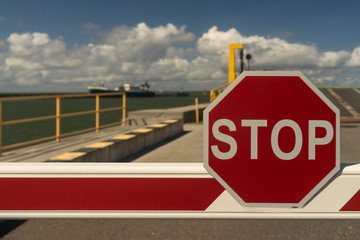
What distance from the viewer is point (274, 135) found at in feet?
4.68

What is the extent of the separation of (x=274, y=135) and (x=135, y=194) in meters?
0.65

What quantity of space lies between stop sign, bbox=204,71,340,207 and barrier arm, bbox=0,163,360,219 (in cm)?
10

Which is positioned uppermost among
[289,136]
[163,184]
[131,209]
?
[289,136]

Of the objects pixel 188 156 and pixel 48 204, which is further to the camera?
pixel 188 156

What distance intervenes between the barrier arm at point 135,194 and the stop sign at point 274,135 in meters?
0.10

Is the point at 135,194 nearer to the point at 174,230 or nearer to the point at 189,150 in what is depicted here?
the point at 174,230

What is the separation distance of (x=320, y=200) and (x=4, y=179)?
54.3 inches

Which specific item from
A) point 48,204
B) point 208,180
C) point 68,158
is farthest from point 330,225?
point 68,158

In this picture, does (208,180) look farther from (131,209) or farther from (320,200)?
(320,200)

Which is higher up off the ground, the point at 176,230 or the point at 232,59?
the point at 232,59

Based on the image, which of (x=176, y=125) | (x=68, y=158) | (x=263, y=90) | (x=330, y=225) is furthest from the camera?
(x=176, y=125)

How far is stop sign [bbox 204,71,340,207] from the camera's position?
1.41 meters

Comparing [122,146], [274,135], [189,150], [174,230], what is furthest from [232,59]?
[274,135]

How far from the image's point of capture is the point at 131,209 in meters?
1.49
